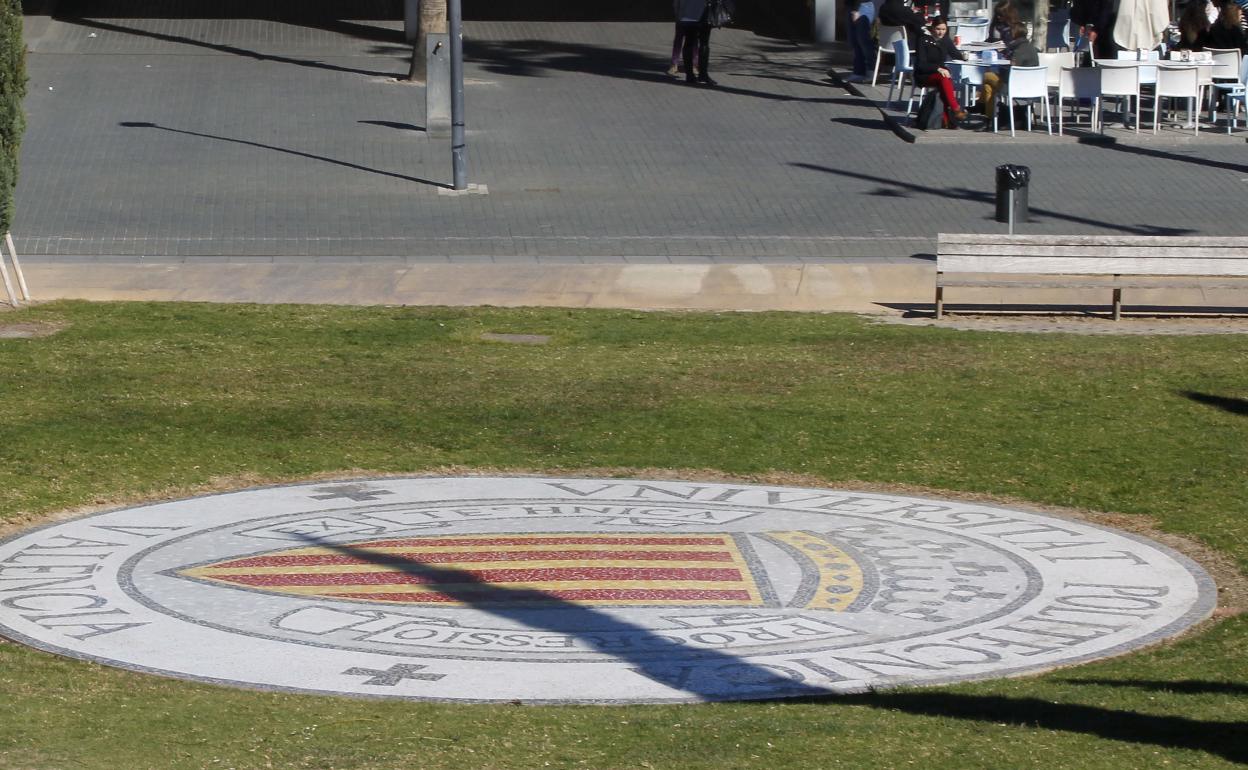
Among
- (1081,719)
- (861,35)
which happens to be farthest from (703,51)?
(1081,719)

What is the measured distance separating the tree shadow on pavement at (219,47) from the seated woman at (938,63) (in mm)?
8834

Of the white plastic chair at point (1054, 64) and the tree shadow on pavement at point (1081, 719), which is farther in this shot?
the white plastic chair at point (1054, 64)

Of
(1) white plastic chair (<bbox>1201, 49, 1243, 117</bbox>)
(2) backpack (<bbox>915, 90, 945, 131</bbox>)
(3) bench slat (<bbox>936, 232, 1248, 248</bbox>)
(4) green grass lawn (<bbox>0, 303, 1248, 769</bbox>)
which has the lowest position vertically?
(4) green grass lawn (<bbox>0, 303, 1248, 769</bbox>)

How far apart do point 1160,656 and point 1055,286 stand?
8.07m

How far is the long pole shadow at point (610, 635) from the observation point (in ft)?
21.5

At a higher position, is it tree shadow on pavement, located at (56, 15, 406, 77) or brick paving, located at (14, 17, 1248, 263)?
tree shadow on pavement, located at (56, 15, 406, 77)

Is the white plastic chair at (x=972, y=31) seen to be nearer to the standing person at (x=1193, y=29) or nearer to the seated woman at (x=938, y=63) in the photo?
the standing person at (x=1193, y=29)

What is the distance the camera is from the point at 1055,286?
14.6 meters

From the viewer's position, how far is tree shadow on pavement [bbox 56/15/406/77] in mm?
28203

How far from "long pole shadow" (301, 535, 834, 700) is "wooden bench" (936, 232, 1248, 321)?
7.63 meters

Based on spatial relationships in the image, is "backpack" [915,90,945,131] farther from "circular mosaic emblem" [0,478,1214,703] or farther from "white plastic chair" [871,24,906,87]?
"circular mosaic emblem" [0,478,1214,703]

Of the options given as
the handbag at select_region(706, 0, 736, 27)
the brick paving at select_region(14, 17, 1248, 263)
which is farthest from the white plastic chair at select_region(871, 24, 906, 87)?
the handbag at select_region(706, 0, 736, 27)

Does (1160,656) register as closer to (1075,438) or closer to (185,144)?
(1075,438)

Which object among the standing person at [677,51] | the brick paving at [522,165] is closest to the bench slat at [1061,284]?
the brick paving at [522,165]
